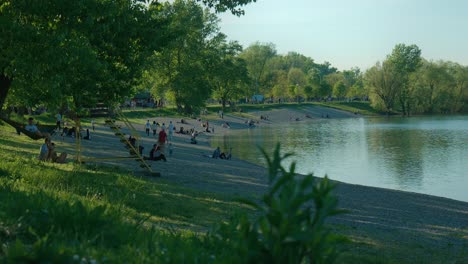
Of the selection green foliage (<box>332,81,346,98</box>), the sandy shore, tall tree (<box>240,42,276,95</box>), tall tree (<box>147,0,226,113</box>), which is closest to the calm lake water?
the sandy shore

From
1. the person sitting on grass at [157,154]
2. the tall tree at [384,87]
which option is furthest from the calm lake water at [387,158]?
the tall tree at [384,87]

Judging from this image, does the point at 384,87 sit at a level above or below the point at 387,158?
above

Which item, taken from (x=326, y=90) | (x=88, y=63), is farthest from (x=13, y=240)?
(x=326, y=90)

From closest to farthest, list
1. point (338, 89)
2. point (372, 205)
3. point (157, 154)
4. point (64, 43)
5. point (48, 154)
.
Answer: point (64, 43) → point (48, 154) → point (372, 205) → point (157, 154) → point (338, 89)

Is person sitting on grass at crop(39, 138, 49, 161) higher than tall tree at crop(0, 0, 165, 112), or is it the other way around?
tall tree at crop(0, 0, 165, 112)

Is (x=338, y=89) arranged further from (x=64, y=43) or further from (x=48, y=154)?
(x=64, y=43)

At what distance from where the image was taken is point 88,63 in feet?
50.7

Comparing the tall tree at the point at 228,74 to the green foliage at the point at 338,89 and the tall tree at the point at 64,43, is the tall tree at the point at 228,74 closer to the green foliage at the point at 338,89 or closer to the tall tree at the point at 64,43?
the green foliage at the point at 338,89

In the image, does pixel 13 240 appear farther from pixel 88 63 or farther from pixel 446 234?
pixel 446 234

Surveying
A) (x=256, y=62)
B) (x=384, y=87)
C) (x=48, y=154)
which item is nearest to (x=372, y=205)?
(x=48, y=154)

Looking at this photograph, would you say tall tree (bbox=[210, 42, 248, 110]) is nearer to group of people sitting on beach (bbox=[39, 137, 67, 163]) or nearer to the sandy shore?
the sandy shore

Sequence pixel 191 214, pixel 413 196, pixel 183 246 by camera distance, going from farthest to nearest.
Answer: pixel 413 196
pixel 191 214
pixel 183 246

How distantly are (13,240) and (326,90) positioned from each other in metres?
155

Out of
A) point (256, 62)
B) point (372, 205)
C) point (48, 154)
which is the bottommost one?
point (372, 205)
